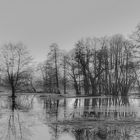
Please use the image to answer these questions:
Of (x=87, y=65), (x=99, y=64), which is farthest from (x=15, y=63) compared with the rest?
(x=99, y=64)

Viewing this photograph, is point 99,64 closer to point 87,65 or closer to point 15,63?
point 87,65

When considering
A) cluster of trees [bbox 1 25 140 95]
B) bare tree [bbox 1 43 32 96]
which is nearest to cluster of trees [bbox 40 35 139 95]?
cluster of trees [bbox 1 25 140 95]

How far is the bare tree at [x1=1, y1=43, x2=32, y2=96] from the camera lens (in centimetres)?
3759

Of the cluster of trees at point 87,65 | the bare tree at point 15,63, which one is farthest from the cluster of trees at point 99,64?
the bare tree at point 15,63

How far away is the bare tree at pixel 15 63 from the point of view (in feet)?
123

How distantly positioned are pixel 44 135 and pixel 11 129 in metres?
1.96

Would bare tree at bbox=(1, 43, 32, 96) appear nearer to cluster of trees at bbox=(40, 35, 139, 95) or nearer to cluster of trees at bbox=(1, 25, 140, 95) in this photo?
cluster of trees at bbox=(1, 25, 140, 95)

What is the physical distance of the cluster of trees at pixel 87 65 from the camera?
38094 millimetres

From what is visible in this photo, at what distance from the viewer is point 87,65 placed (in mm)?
41500

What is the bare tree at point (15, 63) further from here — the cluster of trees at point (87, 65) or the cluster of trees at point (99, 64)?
the cluster of trees at point (99, 64)

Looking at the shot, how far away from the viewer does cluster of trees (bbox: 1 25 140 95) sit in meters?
38.1

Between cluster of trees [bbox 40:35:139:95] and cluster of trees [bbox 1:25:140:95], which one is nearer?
cluster of trees [bbox 1:25:140:95]

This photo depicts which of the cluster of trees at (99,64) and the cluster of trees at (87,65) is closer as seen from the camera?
the cluster of trees at (87,65)

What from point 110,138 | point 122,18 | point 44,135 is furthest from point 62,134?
point 122,18
